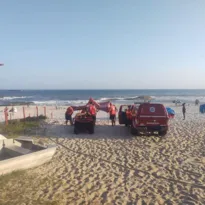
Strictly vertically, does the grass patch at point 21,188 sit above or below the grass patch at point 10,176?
below

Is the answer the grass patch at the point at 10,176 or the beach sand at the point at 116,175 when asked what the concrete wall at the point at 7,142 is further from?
the grass patch at the point at 10,176

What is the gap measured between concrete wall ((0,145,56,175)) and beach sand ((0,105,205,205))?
0.19 metres

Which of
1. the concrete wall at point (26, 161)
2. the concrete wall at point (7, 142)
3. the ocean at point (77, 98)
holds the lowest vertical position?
the ocean at point (77, 98)

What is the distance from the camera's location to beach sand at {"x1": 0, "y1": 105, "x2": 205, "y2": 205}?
5766 millimetres

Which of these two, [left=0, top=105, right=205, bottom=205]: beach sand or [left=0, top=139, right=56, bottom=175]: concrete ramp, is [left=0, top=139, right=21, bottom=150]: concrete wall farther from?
[left=0, top=105, right=205, bottom=205]: beach sand

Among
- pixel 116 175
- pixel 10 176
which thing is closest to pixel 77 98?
pixel 116 175

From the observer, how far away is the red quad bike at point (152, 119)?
39.7 feet

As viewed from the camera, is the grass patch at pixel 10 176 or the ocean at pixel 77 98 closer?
the grass patch at pixel 10 176

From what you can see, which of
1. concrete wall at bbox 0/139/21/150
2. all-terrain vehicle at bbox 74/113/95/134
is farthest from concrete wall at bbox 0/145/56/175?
all-terrain vehicle at bbox 74/113/95/134

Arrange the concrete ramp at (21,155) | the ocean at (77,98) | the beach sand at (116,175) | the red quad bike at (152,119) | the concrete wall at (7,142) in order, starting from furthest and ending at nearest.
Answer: the ocean at (77,98)
the red quad bike at (152,119)
the concrete wall at (7,142)
the concrete ramp at (21,155)
the beach sand at (116,175)

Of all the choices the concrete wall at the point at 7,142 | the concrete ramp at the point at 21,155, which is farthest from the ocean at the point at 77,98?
the concrete ramp at the point at 21,155

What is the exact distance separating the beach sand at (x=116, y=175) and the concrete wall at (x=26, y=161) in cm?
19

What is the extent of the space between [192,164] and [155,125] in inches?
160

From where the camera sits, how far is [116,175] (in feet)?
23.6
